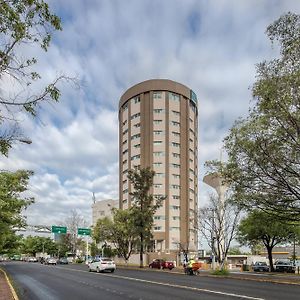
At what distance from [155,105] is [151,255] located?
104 ft

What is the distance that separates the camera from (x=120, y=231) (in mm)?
69625

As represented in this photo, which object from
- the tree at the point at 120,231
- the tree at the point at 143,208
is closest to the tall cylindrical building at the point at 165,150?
the tree at the point at 120,231

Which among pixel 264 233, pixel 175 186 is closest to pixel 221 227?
pixel 264 233

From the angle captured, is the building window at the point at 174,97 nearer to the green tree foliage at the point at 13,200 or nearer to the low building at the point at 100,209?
the low building at the point at 100,209

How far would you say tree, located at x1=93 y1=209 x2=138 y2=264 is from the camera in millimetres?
66681

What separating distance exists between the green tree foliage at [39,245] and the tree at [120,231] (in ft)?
241

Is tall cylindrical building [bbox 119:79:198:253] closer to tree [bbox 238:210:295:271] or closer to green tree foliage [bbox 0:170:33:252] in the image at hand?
Result: tree [bbox 238:210:295:271]

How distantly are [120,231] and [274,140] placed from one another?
1840 inches

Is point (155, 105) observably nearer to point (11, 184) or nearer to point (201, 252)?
point (201, 252)

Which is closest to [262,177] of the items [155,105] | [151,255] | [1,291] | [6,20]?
→ [1,291]

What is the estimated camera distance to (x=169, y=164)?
9856cm

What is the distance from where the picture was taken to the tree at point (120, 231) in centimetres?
6668

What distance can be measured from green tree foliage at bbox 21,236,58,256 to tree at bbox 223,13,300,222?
402ft

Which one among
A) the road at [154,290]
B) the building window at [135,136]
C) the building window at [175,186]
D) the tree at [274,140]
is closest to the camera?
the road at [154,290]
